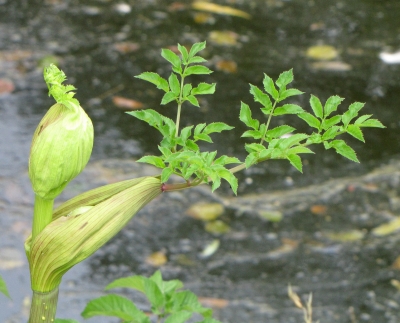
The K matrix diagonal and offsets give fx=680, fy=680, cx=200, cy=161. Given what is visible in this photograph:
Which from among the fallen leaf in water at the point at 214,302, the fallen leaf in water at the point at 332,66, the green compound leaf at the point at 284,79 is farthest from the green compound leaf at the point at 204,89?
the fallen leaf in water at the point at 332,66

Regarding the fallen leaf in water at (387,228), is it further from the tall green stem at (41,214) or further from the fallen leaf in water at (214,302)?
the tall green stem at (41,214)

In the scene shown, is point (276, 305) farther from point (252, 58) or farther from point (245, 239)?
point (252, 58)

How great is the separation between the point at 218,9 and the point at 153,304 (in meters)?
3.60

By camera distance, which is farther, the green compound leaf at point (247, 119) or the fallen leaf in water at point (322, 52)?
the fallen leaf in water at point (322, 52)

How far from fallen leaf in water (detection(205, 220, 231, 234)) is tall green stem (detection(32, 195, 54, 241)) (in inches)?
81.1

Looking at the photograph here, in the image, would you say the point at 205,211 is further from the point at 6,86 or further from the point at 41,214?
the point at 41,214

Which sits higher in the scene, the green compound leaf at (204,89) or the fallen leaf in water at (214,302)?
the green compound leaf at (204,89)

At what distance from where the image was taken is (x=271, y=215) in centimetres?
315

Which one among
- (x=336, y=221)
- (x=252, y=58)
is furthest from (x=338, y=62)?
(x=336, y=221)

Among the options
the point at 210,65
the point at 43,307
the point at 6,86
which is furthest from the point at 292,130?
the point at 210,65

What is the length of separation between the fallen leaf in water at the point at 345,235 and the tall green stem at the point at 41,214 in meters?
2.24

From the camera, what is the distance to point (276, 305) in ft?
8.92

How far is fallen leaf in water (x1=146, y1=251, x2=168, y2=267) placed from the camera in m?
2.84

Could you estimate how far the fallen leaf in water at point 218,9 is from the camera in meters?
4.79
